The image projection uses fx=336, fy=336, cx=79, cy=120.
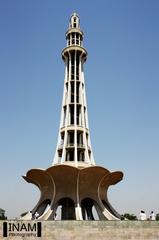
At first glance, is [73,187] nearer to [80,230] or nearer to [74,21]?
[80,230]

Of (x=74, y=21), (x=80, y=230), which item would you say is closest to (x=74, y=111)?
(x=74, y=21)

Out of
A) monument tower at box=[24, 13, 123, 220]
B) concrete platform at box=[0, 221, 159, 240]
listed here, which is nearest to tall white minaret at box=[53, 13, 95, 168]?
monument tower at box=[24, 13, 123, 220]

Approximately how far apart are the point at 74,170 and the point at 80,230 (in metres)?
8.69

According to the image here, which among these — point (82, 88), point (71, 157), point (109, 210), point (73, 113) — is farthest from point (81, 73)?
point (109, 210)

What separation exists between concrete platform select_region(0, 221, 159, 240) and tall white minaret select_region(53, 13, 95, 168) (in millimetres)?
11078

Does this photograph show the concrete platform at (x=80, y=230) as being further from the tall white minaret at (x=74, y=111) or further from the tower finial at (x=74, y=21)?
the tower finial at (x=74, y=21)

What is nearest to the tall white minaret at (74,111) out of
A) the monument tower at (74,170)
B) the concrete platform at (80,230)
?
the monument tower at (74,170)

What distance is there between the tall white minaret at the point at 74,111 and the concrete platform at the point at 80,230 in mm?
11078

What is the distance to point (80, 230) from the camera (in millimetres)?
26391

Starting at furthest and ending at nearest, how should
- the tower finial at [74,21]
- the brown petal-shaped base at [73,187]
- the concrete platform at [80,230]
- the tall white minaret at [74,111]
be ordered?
the tower finial at [74,21], the tall white minaret at [74,111], the brown petal-shaped base at [73,187], the concrete platform at [80,230]

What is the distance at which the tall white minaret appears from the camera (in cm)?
3953

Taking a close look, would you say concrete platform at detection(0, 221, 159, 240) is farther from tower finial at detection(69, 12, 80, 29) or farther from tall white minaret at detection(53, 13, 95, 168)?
tower finial at detection(69, 12, 80, 29)

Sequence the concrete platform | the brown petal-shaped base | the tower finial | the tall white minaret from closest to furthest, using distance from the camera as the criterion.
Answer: the concrete platform → the brown petal-shaped base → the tall white minaret → the tower finial

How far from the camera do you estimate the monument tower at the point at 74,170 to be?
34969mm
